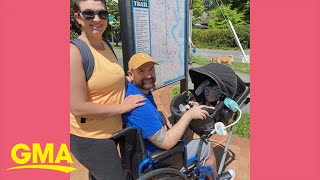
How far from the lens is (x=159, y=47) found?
3.06 metres

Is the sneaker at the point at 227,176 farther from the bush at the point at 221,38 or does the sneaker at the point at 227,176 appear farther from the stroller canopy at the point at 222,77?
the bush at the point at 221,38

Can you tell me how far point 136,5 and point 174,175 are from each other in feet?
4.70

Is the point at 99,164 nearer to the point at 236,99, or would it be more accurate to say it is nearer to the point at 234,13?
the point at 236,99

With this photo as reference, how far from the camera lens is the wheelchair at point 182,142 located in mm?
2104

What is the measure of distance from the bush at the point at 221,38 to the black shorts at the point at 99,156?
61.5 feet

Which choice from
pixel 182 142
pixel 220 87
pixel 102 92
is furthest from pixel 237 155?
pixel 102 92

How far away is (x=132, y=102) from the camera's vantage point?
1970 mm

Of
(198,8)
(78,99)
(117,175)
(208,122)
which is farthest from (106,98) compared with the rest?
(198,8)

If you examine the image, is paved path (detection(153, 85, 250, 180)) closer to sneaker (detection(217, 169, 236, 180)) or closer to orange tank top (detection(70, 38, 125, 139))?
sneaker (detection(217, 169, 236, 180))

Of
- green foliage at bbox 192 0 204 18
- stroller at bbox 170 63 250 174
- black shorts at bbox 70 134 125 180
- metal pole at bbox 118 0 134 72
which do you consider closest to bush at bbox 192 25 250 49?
green foliage at bbox 192 0 204 18

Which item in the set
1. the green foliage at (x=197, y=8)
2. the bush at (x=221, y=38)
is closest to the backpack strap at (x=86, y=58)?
the bush at (x=221, y=38)

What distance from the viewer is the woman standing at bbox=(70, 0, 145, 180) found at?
1690mm

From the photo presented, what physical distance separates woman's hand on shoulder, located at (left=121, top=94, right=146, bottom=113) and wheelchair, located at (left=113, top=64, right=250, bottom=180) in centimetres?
15

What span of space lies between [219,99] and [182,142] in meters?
0.70
